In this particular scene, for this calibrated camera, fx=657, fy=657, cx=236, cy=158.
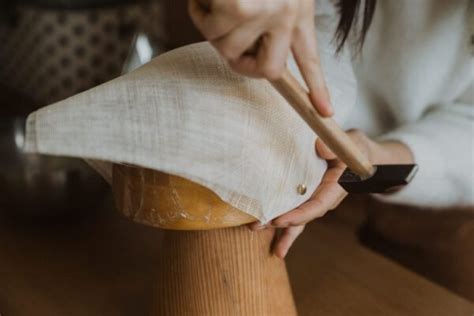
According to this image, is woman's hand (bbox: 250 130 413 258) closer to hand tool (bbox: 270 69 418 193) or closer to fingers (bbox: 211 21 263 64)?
hand tool (bbox: 270 69 418 193)

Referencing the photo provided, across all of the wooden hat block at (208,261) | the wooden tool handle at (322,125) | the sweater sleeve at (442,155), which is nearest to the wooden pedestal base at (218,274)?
the wooden hat block at (208,261)

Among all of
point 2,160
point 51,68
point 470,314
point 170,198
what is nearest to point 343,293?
point 470,314

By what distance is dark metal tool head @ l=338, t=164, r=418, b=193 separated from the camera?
17.4 inches

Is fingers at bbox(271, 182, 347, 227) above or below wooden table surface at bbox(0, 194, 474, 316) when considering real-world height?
above

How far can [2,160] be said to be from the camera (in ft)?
2.51

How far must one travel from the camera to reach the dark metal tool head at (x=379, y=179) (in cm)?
44

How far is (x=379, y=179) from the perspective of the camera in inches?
17.4

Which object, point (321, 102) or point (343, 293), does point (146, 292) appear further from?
point (321, 102)

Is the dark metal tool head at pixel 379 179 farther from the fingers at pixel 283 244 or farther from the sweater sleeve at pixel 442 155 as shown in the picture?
the sweater sleeve at pixel 442 155

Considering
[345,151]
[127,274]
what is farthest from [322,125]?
[127,274]

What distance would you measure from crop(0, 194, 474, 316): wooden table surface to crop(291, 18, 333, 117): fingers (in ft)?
0.87

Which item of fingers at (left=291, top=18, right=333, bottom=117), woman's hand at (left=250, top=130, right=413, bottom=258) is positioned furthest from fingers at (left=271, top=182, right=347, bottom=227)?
fingers at (left=291, top=18, right=333, bottom=117)

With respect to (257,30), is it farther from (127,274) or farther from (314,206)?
(127,274)

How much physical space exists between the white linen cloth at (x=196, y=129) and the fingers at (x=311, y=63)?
5cm
